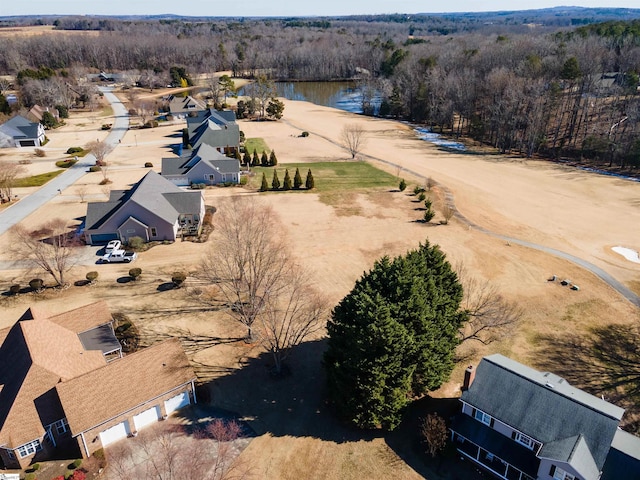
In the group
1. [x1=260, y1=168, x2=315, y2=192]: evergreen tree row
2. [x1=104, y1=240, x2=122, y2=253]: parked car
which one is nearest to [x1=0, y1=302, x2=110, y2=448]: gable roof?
[x1=104, y1=240, x2=122, y2=253]: parked car

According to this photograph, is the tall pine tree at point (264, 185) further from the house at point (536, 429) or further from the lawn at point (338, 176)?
the house at point (536, 429)

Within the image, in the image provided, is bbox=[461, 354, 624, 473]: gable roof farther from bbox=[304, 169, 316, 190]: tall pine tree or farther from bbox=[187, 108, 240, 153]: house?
bbox=[187, 108, 240, 153]: house

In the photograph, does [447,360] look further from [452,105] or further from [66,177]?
[452,105]

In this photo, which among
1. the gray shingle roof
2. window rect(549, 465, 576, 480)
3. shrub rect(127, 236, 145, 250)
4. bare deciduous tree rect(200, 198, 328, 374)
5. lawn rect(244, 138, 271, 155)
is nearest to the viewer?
the gray shingle roof

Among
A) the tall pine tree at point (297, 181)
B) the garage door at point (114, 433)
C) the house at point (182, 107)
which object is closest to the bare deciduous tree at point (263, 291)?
the garage door at point (114, 433)

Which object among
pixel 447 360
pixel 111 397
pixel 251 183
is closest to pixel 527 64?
pixel 251 183
